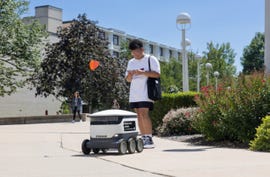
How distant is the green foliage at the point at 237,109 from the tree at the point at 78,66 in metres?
22.7

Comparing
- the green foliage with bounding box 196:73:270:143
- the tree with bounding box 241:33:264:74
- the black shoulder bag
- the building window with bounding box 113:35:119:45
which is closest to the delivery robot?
the black shoulder bag

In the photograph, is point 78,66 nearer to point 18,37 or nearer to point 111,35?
point 18,37

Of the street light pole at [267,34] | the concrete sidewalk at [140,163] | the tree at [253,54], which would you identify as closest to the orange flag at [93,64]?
the street light pole at [267,34]

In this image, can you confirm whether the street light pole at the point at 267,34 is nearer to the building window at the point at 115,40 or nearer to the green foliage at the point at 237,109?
the green foliage at the point at 237,109

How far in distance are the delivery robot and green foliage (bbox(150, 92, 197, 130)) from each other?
17.0 ft

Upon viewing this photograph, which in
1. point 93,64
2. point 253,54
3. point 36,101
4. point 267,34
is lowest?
point 267,34

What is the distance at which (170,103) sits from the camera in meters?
13.6

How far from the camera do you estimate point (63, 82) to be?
107 ft

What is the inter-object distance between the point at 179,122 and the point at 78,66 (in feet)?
68.9

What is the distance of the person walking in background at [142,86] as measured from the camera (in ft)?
30.3

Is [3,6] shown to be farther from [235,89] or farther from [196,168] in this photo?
[196,168]

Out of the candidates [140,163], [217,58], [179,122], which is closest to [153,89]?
[140,163]

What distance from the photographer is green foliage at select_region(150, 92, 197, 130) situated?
13508 mm

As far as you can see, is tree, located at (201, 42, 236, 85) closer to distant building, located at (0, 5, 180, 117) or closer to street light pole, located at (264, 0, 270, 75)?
distant building, located at (0, 5, 180, 117)
